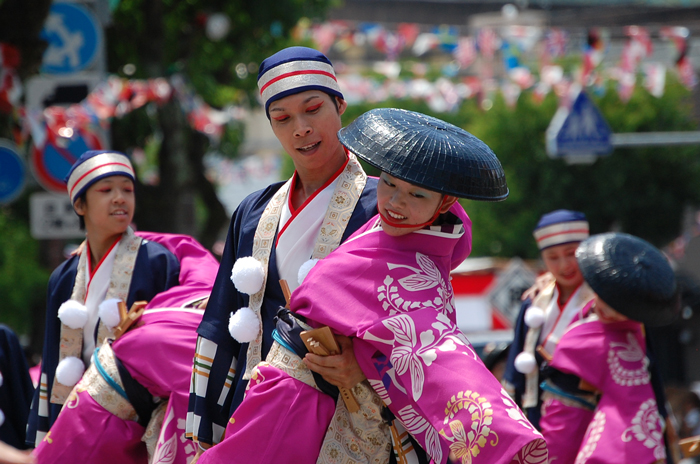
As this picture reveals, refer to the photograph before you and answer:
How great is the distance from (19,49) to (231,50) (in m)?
3.72

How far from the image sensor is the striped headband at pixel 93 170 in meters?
3.91

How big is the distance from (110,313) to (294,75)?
1441 mm

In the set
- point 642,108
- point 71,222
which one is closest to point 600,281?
point 71,222

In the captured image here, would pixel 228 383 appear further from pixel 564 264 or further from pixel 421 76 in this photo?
pixel 421 76

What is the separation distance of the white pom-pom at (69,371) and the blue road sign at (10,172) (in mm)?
4127

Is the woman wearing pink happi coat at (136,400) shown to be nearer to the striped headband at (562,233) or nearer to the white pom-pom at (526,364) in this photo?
the white pom-pom at (526,364)

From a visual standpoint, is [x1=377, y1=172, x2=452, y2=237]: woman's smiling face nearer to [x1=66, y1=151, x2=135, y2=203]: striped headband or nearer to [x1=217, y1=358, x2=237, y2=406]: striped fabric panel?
[x1=217, y1=358, x2=237, y2=406]: striped fabric panel

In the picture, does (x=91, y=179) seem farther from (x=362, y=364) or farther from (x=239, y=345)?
(x=362, y=364)

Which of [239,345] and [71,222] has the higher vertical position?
[239,345]

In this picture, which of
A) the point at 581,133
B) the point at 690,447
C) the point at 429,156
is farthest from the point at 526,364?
the point at 581,133

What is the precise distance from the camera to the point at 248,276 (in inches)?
103

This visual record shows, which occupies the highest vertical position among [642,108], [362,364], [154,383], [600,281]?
[362,364]

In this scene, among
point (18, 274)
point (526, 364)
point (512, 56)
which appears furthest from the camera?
point (512, 56)

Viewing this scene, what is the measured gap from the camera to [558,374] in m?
4.44
